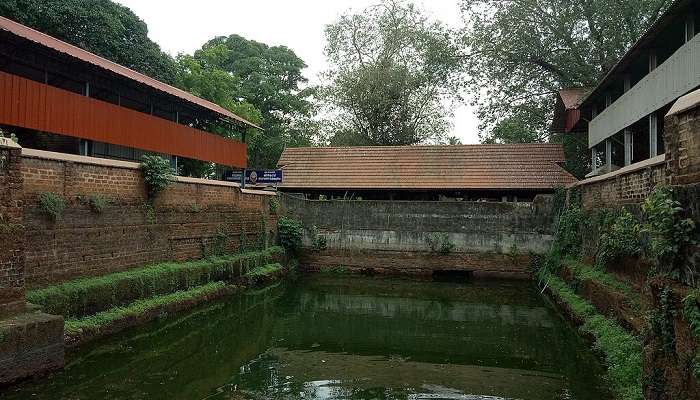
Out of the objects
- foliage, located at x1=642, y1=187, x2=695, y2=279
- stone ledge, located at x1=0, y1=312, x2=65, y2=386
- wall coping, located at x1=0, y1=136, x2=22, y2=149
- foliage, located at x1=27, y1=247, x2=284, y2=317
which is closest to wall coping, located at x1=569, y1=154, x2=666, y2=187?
foliage, located at x1=642, y1=187, x2=695, y2=279

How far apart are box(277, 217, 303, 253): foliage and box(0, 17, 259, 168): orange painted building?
3.61 meters

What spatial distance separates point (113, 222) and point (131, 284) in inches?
47.7

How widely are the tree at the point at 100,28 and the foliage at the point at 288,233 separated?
359 inches

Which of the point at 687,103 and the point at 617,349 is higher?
the point at 687,103

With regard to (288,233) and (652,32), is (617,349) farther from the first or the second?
(288,233)

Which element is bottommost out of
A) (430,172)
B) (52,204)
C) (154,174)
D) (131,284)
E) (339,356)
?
(339,356)

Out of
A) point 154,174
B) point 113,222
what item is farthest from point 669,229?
point 154,174

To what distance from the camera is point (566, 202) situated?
14.4 meters

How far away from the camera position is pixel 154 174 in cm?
988

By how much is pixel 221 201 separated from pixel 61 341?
22.5 ft

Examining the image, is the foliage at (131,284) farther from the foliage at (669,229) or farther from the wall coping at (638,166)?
the wall coping at (638,166)

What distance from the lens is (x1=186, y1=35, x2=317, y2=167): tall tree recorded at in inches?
1046

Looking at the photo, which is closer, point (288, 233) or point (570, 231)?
point (570, 231)

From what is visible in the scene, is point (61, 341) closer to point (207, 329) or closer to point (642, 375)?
point (207, 329)
